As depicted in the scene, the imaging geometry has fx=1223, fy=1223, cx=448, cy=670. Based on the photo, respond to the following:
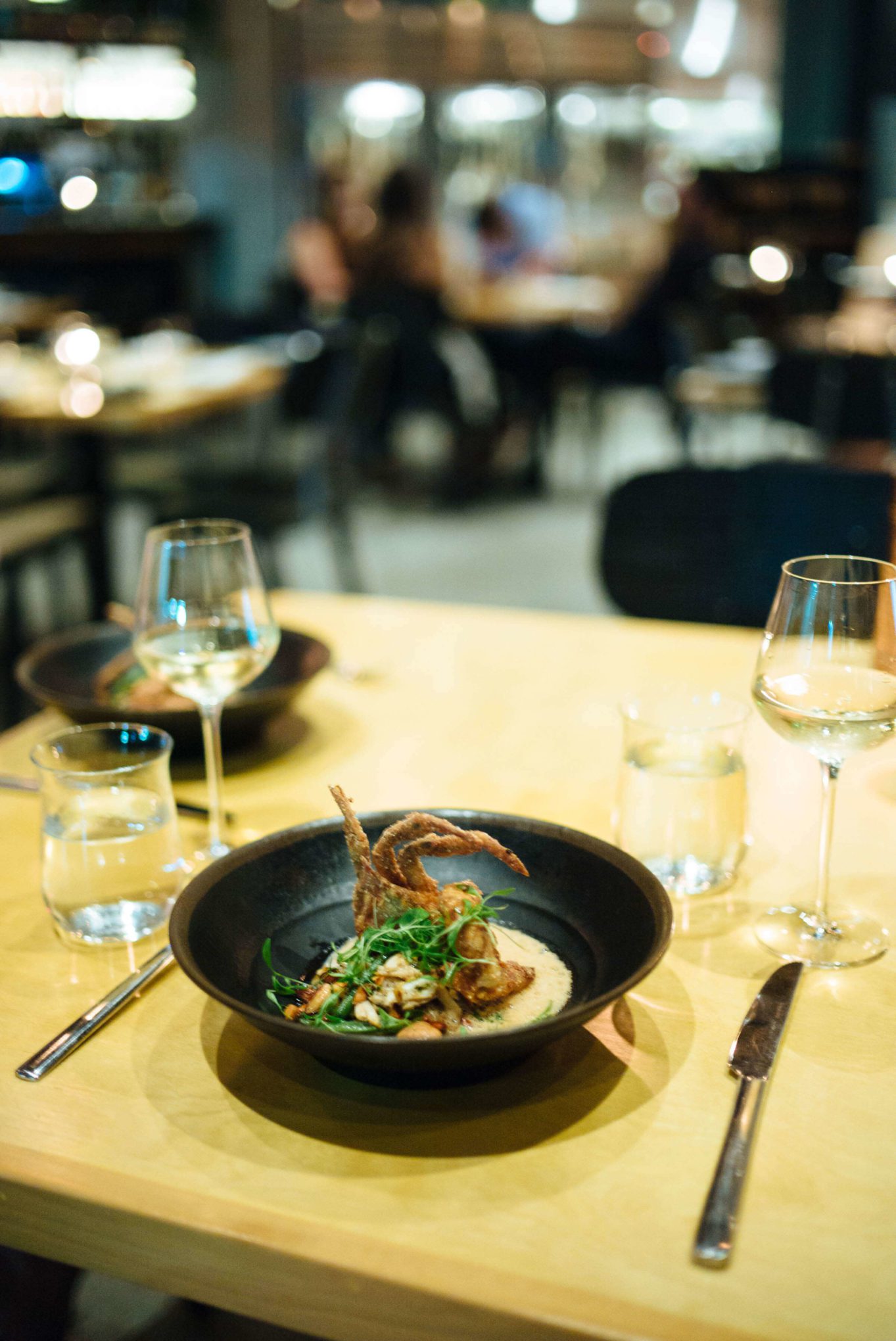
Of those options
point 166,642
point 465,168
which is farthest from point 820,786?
point 465,168

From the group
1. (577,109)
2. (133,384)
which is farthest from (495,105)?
(133,384)

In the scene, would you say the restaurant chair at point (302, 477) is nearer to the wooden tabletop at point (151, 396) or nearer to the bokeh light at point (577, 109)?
the wooden tabletop at point (151, 396)

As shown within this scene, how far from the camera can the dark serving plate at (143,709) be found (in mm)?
1113

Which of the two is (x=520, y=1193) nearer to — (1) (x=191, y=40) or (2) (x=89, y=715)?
(2) (x=89, y=715)

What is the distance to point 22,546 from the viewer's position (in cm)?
321

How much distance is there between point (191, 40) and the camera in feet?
24.4

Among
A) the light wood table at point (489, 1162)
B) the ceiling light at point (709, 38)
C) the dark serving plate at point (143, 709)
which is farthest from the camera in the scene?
the ceiling light at point (709, 38)

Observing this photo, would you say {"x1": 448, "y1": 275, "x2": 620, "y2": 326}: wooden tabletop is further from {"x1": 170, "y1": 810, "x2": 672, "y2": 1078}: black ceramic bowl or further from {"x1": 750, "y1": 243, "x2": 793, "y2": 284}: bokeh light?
{"x1": 170, "y1": 810, "x2": 672, "y2": 1078}: black ceramic bowl

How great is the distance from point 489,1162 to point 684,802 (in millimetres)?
333

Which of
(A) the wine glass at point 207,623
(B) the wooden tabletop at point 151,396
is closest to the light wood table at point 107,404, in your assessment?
(B) the wooden tabletop at point 151,396

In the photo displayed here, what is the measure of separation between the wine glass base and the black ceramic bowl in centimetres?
13

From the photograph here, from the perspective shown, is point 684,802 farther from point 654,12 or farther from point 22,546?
point 654,12

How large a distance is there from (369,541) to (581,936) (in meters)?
4.87

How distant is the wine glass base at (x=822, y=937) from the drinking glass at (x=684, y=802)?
0.06m
